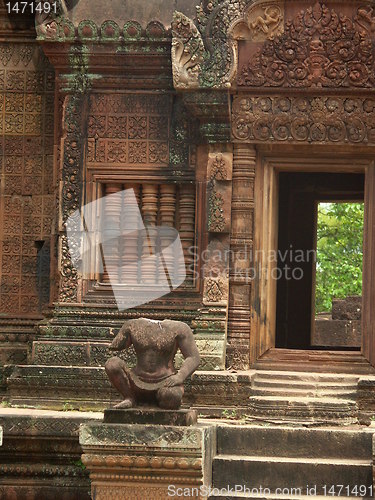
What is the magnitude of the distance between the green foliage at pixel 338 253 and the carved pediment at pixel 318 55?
57.5 feet

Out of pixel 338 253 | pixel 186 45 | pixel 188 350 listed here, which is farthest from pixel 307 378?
pixel 338 253

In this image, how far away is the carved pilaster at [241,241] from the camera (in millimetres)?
11039

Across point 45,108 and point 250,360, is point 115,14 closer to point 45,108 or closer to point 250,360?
point 45,108

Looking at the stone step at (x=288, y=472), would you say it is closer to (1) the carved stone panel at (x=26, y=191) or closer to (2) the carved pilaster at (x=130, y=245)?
(2) the carved pilaster at (x=130, y=245)

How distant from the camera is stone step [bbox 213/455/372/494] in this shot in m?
9.16

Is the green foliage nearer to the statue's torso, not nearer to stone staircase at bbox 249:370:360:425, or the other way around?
stone staircase at bbox 249:370:360:425

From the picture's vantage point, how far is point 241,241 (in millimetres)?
11055

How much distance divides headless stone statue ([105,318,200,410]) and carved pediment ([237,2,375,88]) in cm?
297

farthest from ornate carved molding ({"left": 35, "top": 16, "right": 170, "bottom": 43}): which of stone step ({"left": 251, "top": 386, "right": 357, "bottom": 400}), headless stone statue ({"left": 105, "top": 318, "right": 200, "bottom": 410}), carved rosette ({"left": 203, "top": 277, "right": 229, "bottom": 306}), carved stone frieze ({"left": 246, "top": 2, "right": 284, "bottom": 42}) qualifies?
stone step ({"left": 251, "top": 386, "right": 357, "bottom": 400})

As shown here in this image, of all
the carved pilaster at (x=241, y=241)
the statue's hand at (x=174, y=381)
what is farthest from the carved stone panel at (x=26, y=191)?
the statue's hand at (x=174, y=381)

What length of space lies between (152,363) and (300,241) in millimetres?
6676

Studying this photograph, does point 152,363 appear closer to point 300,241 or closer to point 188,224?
point 188,224

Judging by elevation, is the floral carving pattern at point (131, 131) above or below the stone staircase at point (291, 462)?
above

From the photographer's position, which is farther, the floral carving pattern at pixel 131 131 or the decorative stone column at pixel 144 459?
the floral carving pattern at pixel 131 131
